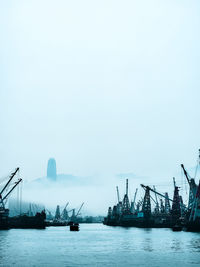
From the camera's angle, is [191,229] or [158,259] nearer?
[158,259]

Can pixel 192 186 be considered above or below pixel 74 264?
above

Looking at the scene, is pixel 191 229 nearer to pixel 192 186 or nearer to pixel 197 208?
pixel 197 208

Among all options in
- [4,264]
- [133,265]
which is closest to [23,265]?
[4,264]

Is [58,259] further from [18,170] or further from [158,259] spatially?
[18,170]

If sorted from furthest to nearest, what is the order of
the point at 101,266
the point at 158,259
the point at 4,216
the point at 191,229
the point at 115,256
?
the point at 4,216, the point at 191,229, the point at 115,256, the point at 158,259, the point at 101,266

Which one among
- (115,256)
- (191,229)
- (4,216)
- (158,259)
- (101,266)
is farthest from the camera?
(4,216)

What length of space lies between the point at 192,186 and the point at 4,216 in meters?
102

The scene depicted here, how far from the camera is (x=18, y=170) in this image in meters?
198

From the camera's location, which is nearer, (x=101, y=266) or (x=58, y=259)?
(x=101, y=266)

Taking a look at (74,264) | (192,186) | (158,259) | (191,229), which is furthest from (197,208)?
(74,264)

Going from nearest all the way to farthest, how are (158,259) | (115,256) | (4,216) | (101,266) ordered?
(101,266) < (158,259) < (115,256) < (4,216)

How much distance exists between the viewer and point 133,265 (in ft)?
182

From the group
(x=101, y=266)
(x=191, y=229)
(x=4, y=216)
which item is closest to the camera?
(x=101, y=266)

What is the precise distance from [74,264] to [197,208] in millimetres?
121940
